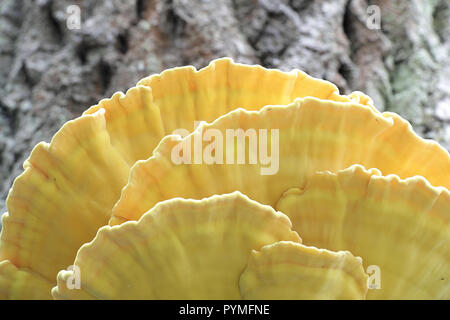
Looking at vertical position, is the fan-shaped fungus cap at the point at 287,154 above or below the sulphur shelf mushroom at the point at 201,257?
above

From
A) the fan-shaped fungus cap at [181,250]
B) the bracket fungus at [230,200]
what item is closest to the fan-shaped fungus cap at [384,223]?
the bracket fungus at [230,200]

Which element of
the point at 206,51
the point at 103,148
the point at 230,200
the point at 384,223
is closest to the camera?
the point at 230,200

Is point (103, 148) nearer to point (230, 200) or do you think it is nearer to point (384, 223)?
point (230, 200)

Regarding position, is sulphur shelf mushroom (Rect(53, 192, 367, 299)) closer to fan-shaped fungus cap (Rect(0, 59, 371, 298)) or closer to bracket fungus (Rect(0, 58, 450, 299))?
bracket fungus (Rect(0, 58, 450, 299))

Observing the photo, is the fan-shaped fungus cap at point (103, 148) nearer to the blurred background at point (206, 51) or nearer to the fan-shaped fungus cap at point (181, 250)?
the fan-shaped fungus cap at point (181, 250)

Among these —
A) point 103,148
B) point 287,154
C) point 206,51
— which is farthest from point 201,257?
point 206,51

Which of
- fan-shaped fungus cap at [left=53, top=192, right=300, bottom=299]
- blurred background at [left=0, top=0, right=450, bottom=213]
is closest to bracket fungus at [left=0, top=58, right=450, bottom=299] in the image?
fan-shaped fungus cap at [left=53, top=192, right=300, bottom=299]

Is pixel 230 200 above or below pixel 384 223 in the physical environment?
above
